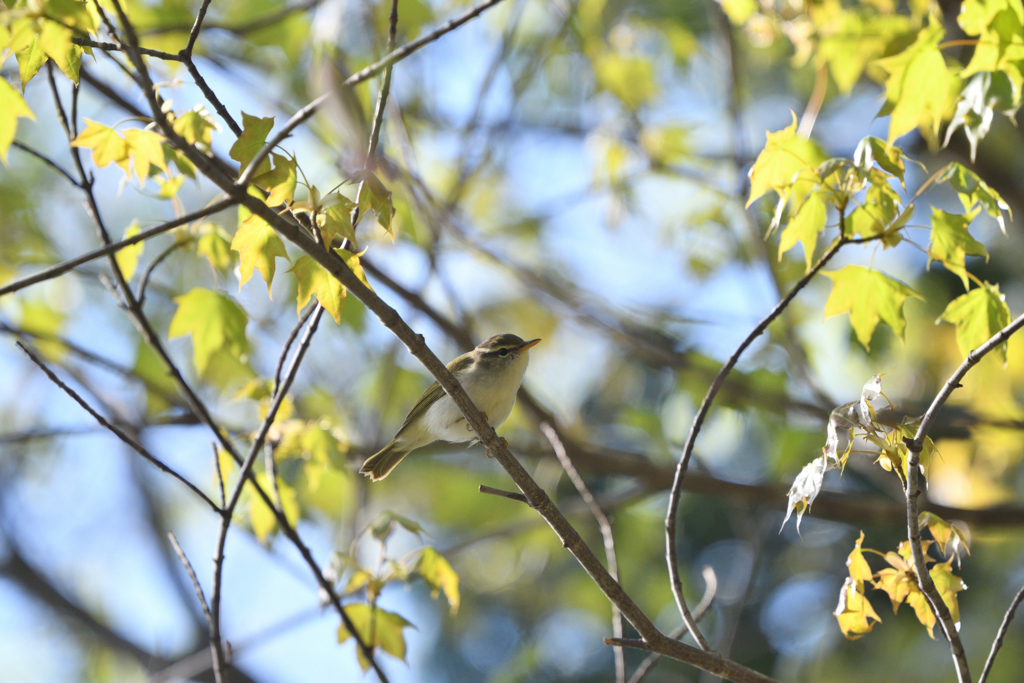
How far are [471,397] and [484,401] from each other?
4.9 inches

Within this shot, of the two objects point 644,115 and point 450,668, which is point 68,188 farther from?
point 450,668

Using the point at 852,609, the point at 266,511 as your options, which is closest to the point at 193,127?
the point at 266,511

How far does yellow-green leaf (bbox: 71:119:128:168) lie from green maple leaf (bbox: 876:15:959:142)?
2.30 metres

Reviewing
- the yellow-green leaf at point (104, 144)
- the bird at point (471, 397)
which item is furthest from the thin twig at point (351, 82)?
the bird at point (471, 397)

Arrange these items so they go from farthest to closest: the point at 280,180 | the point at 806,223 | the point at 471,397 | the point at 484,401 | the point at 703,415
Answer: the point at 471,397
the point at 484,401
the point at 806,223
the point at 703,415
the point at 280,180

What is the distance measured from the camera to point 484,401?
360 centimetres

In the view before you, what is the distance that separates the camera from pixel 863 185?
2064 millimetres

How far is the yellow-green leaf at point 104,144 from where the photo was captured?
1.95 m

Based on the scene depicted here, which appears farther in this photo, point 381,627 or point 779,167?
point 381,627

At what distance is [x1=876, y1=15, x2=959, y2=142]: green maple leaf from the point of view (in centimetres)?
242

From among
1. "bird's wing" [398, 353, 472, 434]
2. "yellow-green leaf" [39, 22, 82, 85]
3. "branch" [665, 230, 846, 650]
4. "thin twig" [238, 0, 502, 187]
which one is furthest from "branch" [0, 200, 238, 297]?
"bird's wing" [398, 353, 472, 434]

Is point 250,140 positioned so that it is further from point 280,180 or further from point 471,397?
point 471,397

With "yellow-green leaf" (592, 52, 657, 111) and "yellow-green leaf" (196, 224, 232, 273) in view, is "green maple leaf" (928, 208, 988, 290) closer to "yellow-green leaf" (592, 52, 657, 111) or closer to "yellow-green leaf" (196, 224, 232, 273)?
"yellow-green leaf" (196, 224, 232, 273)

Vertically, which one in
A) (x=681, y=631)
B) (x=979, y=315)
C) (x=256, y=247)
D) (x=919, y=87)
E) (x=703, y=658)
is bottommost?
(x=681, y=631)
